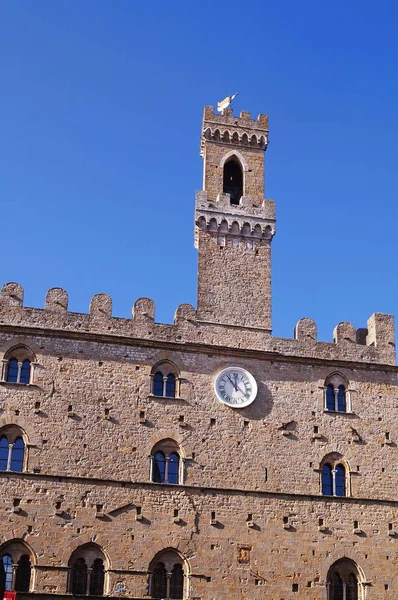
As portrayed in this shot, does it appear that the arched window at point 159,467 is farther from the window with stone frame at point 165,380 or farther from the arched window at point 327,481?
the arched window at point 327,481

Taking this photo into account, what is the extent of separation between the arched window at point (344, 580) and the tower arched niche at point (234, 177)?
A: 15.1m

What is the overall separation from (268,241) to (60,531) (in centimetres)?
1406

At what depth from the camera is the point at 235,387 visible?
32812mm

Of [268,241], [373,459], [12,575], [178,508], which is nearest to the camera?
[12,575]

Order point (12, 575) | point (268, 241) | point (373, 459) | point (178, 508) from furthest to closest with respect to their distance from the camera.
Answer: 1. point (268, 241)
2. point (373, 459)
3. point (178, 508)
4. point (12, 575)

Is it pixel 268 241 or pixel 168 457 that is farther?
pixel 268 241

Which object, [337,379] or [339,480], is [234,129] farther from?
[339,480]

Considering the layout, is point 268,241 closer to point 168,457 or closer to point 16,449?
point 168,457

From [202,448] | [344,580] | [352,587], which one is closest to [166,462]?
[202,448]

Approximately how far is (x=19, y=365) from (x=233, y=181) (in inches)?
492

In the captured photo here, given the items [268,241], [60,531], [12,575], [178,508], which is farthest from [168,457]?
[268,241]

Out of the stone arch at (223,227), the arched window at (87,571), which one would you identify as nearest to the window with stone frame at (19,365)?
the arched window at (87,571)

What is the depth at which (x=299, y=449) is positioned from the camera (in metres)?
32.4

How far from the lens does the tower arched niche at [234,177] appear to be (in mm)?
36781
